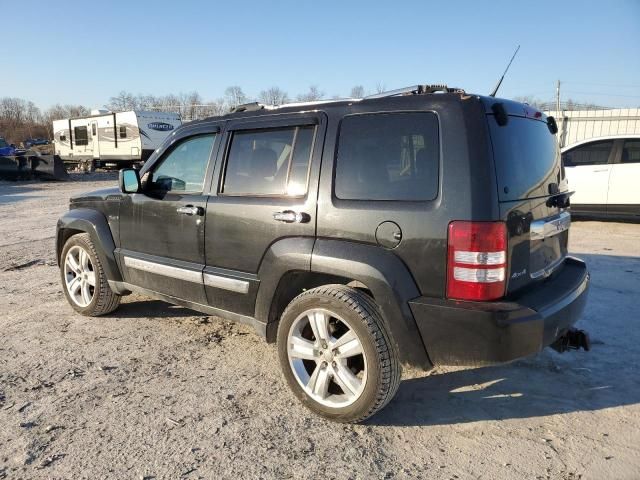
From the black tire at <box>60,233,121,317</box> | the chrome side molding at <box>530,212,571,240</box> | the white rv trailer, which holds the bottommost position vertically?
the black tire at <box>60,233,121,317</box>

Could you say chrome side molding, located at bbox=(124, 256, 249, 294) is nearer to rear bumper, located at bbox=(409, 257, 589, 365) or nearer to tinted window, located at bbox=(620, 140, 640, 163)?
rear bumper, located at bbox=(409, 257, 589, 365)

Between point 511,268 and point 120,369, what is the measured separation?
9.36 feet

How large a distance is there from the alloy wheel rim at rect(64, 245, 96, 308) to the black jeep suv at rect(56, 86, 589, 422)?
4.36ft

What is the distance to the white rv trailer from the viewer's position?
24.9m

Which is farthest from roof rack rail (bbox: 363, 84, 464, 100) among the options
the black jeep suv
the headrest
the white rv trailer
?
the white rv trailer

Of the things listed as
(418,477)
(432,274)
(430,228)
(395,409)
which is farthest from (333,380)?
(430,228)

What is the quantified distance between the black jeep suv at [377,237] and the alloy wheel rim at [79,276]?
133cm

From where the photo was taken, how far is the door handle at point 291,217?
301 centimetres

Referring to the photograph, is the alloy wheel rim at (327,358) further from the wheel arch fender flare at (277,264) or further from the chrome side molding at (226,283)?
the chrome side molding at (226,283)

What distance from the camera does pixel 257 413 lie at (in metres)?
3.01

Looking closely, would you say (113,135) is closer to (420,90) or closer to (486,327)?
(420,90)

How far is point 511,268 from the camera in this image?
2555 millimetres

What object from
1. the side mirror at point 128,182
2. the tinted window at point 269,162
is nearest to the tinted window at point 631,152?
the tinted window at point 269,162

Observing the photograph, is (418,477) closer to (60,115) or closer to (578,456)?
(578,456)
